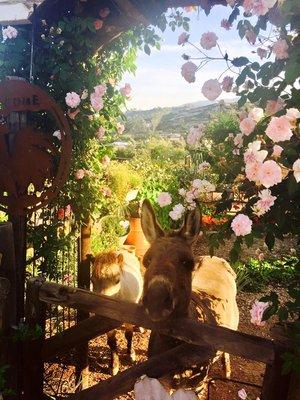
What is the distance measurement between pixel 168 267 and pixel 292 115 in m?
1.30

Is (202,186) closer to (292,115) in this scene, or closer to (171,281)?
(171,281)

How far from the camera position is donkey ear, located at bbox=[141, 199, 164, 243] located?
9.93 feet

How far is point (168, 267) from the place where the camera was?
2576 millimetres

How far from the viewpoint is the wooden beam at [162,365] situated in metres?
2.43

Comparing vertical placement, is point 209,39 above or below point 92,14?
below

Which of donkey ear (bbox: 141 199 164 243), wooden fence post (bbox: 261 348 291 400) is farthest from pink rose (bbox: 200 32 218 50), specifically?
wooden fence post (bbox: 261 348 291 400)

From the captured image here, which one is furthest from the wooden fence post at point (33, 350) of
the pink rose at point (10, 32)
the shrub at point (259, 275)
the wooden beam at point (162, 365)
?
the shrub at point (259, 275)

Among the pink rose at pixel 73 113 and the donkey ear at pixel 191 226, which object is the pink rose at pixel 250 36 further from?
the pink rose at pixel 73 113

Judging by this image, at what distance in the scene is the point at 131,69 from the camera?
16.1 feet

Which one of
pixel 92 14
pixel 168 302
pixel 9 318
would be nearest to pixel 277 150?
pixel 168 302

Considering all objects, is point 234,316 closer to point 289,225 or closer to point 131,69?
point 289,225

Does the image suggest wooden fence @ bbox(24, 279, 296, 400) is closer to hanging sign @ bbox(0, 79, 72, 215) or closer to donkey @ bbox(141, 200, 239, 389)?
donkey @ bbox(141, 200, 239, 389)

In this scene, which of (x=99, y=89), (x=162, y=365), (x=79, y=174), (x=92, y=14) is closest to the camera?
(x=162, y=365)

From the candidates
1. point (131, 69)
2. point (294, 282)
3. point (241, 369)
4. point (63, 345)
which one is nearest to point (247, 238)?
point (294, 282)
